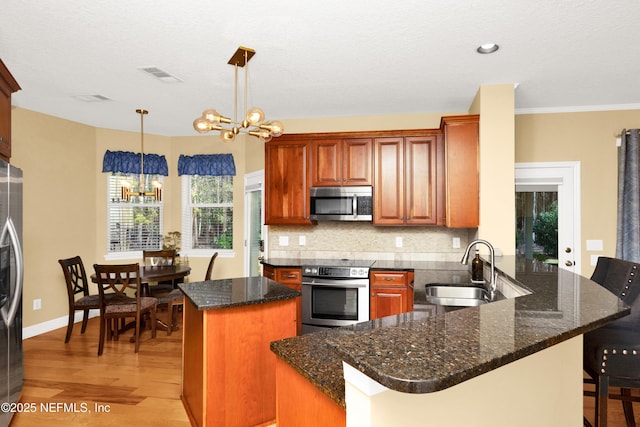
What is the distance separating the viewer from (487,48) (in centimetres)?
287

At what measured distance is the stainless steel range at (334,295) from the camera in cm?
402

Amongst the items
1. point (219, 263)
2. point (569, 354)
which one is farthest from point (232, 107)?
point (569, 354)

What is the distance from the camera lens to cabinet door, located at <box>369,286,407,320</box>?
395 cm

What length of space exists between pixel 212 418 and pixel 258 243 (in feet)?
11.3

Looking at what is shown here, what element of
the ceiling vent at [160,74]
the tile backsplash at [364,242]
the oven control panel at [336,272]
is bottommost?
the oven control panel at [336,272]

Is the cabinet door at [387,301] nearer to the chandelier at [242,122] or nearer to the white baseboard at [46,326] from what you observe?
the chandelier at [242,122]

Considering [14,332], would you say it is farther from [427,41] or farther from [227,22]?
[427,41]

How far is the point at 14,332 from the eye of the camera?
251cm

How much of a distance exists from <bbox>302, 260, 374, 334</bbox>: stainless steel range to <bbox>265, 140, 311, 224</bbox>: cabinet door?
2.42 feet

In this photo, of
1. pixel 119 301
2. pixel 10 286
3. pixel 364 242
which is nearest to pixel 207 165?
pixel 119 301

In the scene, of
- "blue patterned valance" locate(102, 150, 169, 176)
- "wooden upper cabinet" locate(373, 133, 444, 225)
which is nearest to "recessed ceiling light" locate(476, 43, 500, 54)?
"wooden upper cabinet" locate(373, 133, 444, 225)

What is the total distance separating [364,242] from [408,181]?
3.10 feet

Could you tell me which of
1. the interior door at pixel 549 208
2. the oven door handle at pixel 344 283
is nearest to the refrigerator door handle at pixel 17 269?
the oven door handle at pixel 344 283

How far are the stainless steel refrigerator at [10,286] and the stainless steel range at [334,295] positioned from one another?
7.99ft
